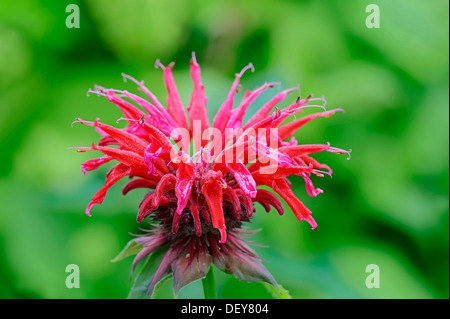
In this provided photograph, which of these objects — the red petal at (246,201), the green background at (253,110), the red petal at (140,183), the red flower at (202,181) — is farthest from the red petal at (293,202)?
the green background at (253,110)

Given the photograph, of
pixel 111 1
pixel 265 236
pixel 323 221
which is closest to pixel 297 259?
pixel 265 236

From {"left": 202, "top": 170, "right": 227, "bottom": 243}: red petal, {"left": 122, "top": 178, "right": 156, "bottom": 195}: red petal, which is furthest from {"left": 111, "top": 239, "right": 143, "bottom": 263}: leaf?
{"left": 202, "top": 170, "right": 227, "bottom": 243}: red petal

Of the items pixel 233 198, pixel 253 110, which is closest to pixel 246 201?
pixel 233 198

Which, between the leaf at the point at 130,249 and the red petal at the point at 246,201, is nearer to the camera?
the red petal at the point at 246,201

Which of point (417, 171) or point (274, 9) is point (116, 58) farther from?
point (417, 171)

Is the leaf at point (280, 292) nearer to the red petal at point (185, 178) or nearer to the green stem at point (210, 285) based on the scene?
the green stem at point (210, 285)

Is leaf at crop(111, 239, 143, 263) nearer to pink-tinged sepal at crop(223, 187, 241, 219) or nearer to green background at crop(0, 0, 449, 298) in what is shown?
pink-tinged sepal at crop(223, 187, 241, 219)

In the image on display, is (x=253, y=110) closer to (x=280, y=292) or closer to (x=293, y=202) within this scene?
(x=293, y=202)
